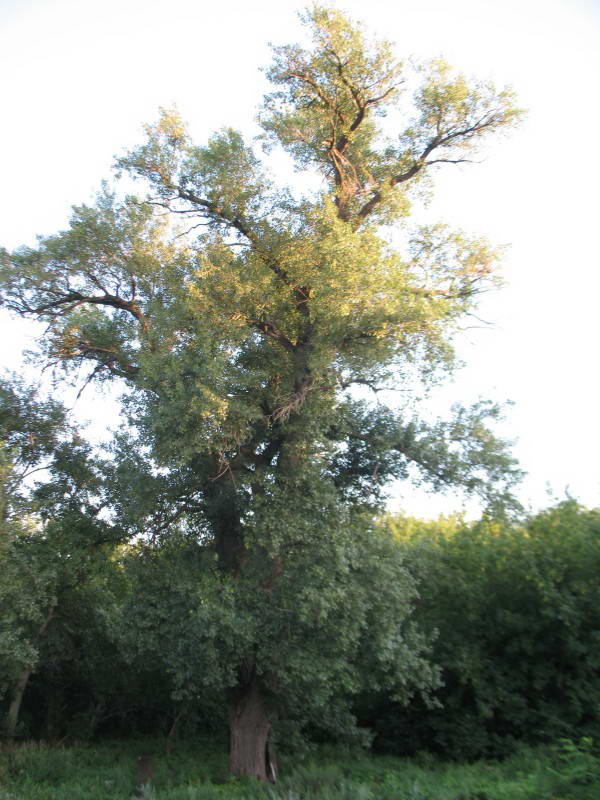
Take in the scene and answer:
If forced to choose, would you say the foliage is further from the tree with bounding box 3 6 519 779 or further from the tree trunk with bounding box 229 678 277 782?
the tree trunk with bounding box 229 678 277 782

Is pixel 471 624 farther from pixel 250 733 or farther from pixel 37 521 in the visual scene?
pixel 37 521

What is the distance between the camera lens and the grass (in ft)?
30.3

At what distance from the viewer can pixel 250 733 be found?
1490 centimetres

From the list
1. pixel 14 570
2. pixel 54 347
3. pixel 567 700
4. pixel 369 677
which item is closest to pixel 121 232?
pixel 54 347

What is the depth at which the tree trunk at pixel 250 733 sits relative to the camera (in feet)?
48.4

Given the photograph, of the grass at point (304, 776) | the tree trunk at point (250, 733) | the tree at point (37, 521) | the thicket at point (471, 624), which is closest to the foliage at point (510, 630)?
the thicket at point (471, 624)

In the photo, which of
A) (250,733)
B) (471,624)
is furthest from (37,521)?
(471,624)

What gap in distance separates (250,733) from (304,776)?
151cm

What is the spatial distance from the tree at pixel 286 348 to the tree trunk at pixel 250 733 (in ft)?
0.16

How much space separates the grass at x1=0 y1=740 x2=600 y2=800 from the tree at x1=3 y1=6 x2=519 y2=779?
1578 mm

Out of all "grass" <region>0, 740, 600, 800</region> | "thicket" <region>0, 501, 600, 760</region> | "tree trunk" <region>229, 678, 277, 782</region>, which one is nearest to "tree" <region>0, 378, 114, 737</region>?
"thicket" <region>0, 501, 600, 760</region>

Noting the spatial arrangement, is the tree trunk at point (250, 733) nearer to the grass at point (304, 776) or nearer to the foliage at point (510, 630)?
the grass at point (304, 776)

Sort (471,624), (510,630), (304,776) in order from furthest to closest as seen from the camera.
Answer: (471,624) → (510,630) → (304,776)

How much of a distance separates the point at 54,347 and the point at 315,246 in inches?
293
